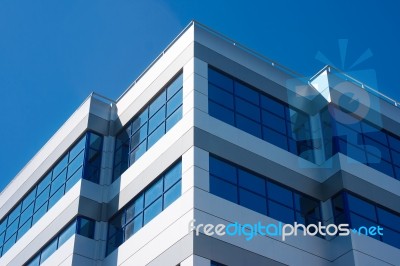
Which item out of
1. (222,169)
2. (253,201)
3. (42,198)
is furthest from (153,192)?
(42,198)

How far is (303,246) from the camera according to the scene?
88.5ft

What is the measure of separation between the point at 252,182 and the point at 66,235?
872cm

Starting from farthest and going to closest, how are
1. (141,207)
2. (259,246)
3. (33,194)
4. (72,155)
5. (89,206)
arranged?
(33,194)
(72,155)
(89,206)
(141,207)
(259,246)

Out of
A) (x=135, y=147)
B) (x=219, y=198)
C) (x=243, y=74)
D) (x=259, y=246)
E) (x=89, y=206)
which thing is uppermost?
(x=243, y=74)

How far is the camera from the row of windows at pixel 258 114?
95.5 feet

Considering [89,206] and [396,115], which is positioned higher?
[396,115]

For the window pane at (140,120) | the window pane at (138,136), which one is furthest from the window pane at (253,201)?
the window pane at (140,120)

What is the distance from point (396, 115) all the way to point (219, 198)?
1268 centimetres

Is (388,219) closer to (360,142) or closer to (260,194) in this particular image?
(360,142)

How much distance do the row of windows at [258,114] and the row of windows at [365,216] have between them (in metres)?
2.81

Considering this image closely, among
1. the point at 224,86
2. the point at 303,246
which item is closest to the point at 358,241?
the point at 303,246

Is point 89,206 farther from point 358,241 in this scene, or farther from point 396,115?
point 396,115

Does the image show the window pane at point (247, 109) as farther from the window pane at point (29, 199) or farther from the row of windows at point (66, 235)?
the window pane at point (29, 199)

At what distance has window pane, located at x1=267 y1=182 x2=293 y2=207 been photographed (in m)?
28.1
